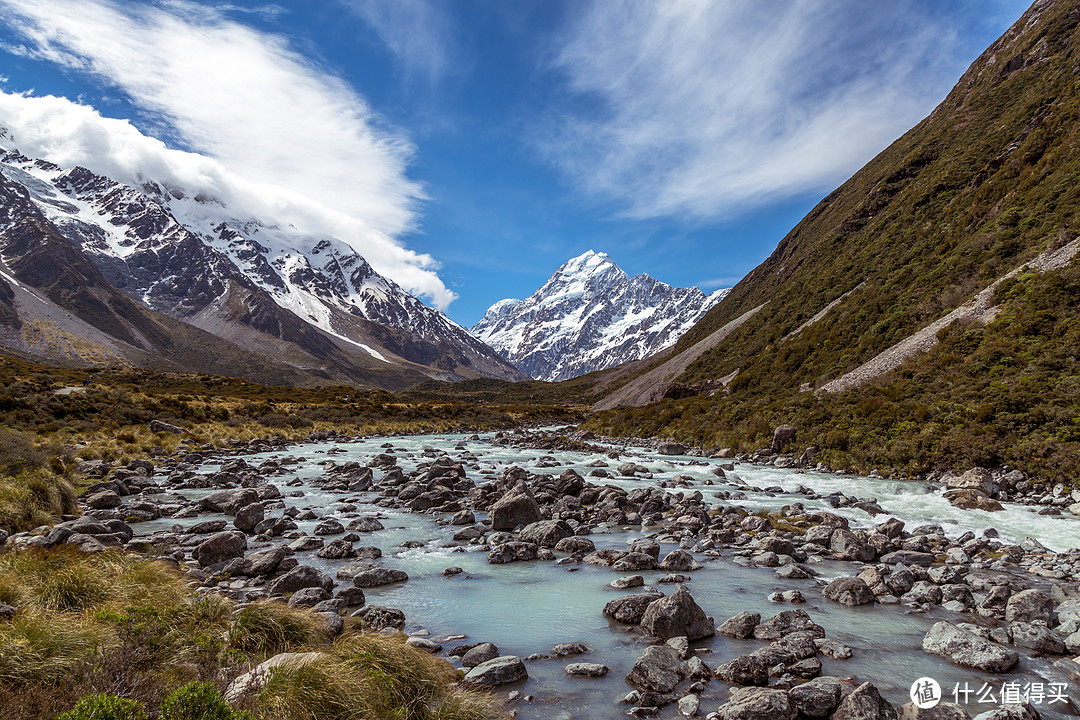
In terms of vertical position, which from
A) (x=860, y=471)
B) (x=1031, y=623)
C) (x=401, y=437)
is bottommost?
(x=401, y=437)

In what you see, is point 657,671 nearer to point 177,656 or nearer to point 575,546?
point 177,656

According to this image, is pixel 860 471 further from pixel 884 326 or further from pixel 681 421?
pixel 681 421

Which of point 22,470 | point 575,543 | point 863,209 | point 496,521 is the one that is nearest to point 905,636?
point 575,543

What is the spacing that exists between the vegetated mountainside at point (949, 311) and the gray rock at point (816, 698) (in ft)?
70.1

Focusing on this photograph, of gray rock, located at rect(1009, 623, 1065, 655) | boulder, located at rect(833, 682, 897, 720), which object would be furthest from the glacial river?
boulder, located at rect(833, 682, 897, 720)

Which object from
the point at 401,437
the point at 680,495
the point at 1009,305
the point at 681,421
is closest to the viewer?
the point at 680,495

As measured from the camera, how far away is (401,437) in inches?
2817

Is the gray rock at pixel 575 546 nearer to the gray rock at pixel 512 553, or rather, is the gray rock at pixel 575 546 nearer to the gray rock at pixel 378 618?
the gray rock at pixel 512 553

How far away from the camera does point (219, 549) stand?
15117mm

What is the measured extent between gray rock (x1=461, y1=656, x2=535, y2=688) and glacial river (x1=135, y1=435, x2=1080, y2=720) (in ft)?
0.60

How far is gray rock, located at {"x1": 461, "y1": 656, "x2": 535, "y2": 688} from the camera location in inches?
332

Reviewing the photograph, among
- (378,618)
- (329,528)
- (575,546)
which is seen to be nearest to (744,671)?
(378,618)

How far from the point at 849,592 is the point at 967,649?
298 cm

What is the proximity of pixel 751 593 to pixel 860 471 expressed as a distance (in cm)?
2145
